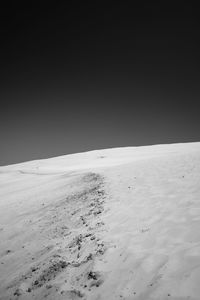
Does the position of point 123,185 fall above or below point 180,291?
above

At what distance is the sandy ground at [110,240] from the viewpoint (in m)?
4.41

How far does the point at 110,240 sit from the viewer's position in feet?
19.9

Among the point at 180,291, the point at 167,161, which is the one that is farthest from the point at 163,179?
the point at 180,291

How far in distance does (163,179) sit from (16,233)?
642 cm

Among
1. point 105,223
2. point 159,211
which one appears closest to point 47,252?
point 105,223

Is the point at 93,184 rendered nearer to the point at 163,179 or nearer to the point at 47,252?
the point at 163,179

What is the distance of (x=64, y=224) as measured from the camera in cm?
814

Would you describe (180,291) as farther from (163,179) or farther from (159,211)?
(163,179)

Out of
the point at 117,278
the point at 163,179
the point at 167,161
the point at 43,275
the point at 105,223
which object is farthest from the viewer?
the point at 167,161

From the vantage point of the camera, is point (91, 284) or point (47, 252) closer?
point (91, 284)

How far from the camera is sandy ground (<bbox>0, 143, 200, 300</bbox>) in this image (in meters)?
4.41

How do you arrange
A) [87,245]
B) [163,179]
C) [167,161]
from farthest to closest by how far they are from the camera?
[167,161] → [163,179] → [87,245]

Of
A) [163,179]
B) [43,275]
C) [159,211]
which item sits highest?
[163,179]

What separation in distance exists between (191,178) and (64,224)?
5.38 m
